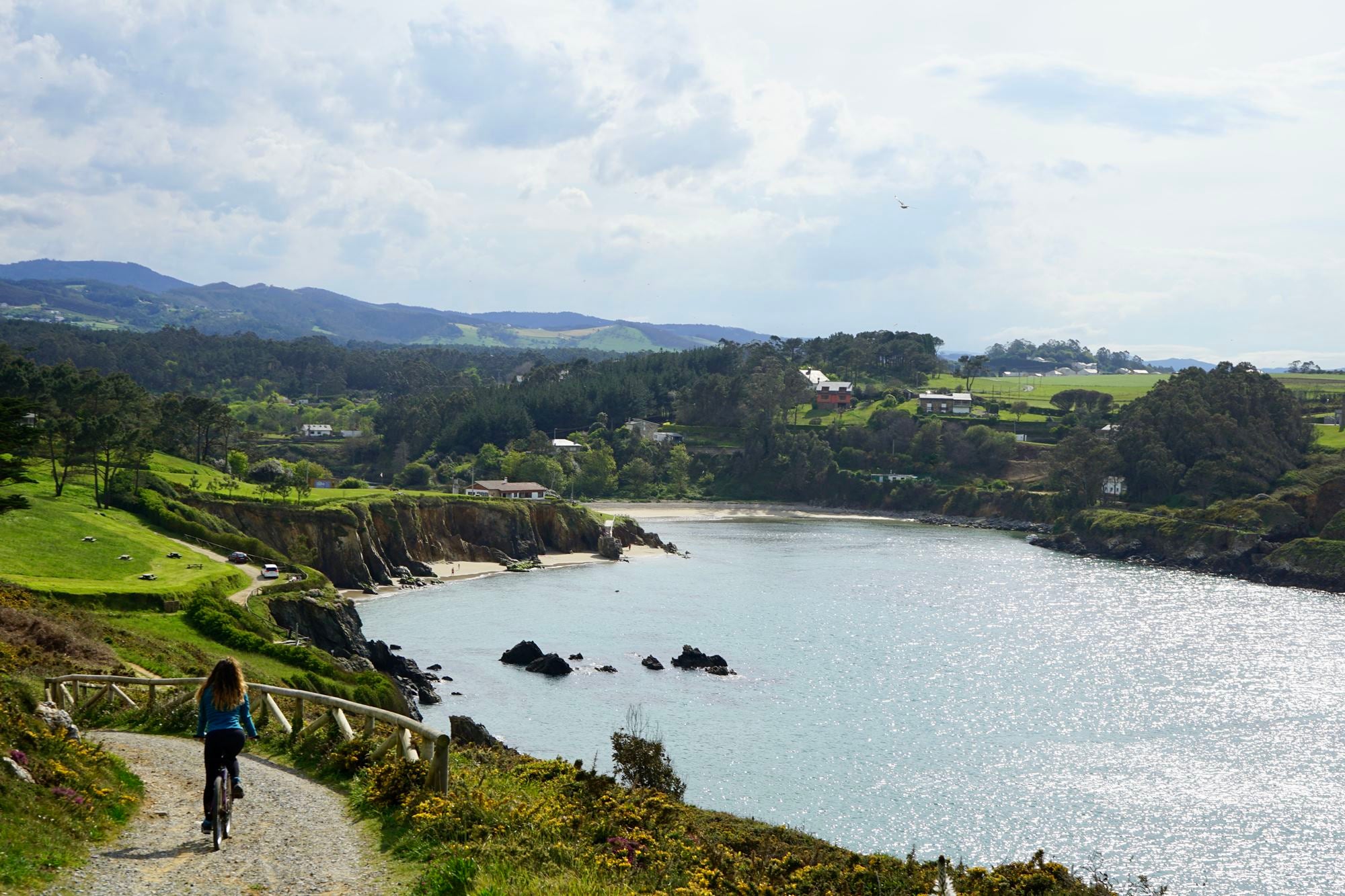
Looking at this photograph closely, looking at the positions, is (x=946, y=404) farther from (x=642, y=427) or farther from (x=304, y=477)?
(x=304, y=477)

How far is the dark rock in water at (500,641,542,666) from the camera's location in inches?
2179

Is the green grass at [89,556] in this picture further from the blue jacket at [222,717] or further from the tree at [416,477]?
the tree at [416,477]

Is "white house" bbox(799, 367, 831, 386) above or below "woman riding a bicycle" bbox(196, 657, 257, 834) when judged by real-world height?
above

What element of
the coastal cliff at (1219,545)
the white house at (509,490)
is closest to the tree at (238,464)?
the white house at (509,490)

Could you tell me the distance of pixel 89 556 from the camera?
46.8m

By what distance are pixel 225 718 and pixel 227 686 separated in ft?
1.12

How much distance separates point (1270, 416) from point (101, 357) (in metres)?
177

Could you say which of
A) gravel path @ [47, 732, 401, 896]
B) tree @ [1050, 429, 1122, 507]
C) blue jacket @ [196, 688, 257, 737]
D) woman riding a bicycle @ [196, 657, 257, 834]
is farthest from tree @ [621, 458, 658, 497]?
woman riding a bicycle @ [196, 657, 257, 834]

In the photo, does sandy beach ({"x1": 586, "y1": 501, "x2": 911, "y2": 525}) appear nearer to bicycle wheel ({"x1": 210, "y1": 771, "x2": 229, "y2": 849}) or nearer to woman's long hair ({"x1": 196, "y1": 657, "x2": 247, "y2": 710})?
woman's long hair ({"x1": 196, "y1": 657, "x2": 247, "y2": 710})

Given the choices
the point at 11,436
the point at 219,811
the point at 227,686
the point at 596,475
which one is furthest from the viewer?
the point at 596,475

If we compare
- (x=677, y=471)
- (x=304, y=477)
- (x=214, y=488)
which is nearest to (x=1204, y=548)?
(x=677, y=471)

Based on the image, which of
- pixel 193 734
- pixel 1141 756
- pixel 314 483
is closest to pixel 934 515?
pixel 314 483

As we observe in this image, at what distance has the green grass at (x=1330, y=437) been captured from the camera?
12275 cm

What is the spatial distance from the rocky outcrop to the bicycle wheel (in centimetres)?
3591
